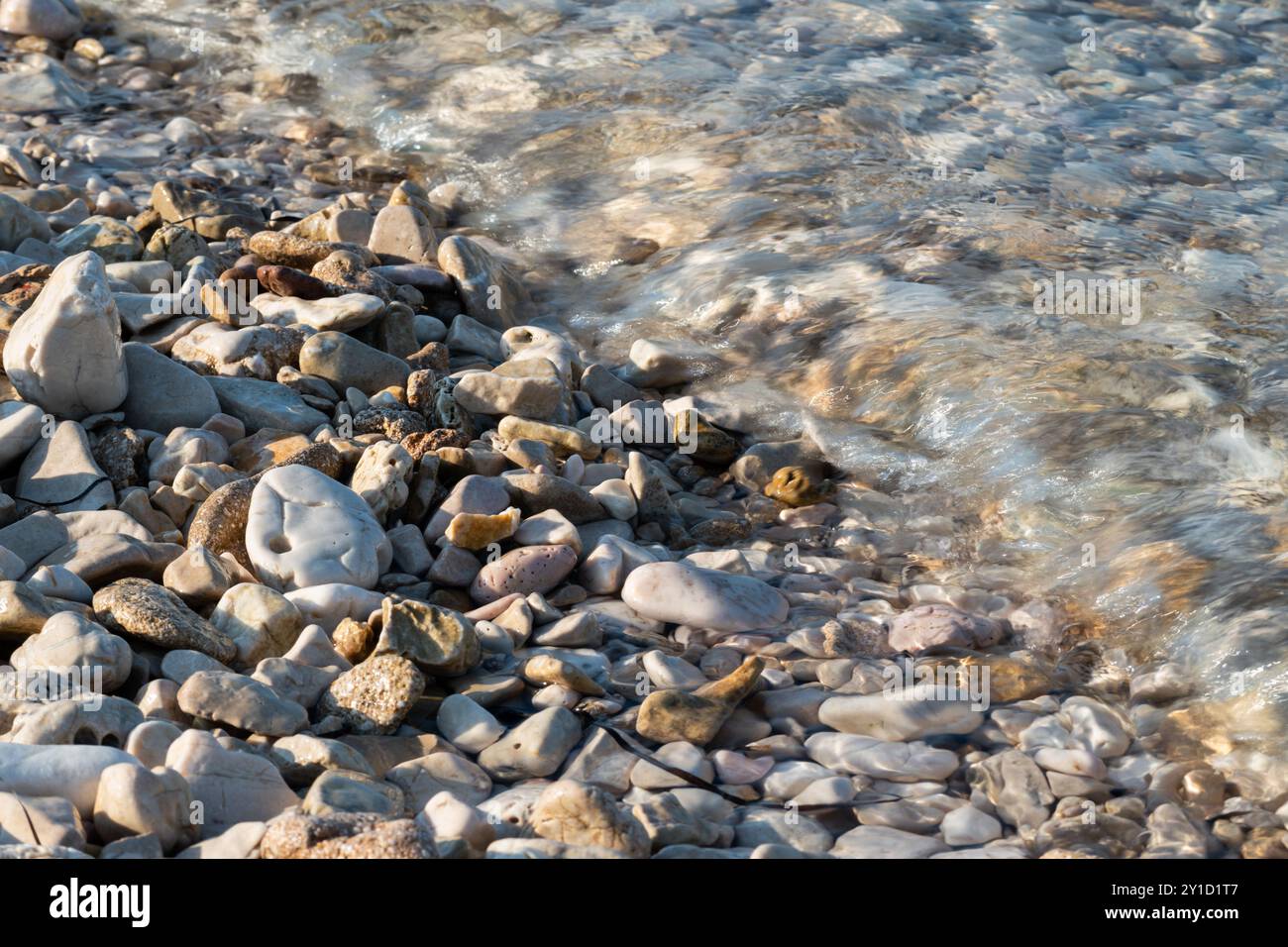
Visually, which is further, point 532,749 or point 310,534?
point 310,534

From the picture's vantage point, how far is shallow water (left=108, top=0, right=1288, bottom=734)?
4.09m

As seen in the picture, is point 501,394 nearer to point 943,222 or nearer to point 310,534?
point 310,534

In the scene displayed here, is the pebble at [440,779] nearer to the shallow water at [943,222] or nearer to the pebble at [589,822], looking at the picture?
the pebble at [589,822]

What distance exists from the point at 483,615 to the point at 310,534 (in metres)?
0.50

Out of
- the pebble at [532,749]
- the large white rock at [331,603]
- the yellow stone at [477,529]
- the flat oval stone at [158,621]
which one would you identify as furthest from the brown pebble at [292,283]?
the pebble at [532,749]

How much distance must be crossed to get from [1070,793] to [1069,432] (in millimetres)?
1872

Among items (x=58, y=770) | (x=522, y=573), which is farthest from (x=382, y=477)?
(x=58, y=770)

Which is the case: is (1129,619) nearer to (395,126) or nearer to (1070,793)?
(1070,793)

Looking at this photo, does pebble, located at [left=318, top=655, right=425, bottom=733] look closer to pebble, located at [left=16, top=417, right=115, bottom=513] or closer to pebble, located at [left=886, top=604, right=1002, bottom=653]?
pebble, located at [left=16, top=417, right=115, bottom=513]

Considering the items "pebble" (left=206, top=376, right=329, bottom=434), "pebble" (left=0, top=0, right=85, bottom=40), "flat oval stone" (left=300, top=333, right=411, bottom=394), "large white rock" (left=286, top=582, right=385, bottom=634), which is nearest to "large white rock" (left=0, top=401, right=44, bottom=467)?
"pebble" (left=206, top=376, right=329, bottom=434)

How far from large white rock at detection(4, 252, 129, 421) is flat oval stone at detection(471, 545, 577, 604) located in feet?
4.23

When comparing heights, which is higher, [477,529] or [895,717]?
[477,529]

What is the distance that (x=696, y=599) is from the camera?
3471mm

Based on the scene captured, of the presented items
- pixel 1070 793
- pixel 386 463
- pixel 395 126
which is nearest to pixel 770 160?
pixel 395 126
